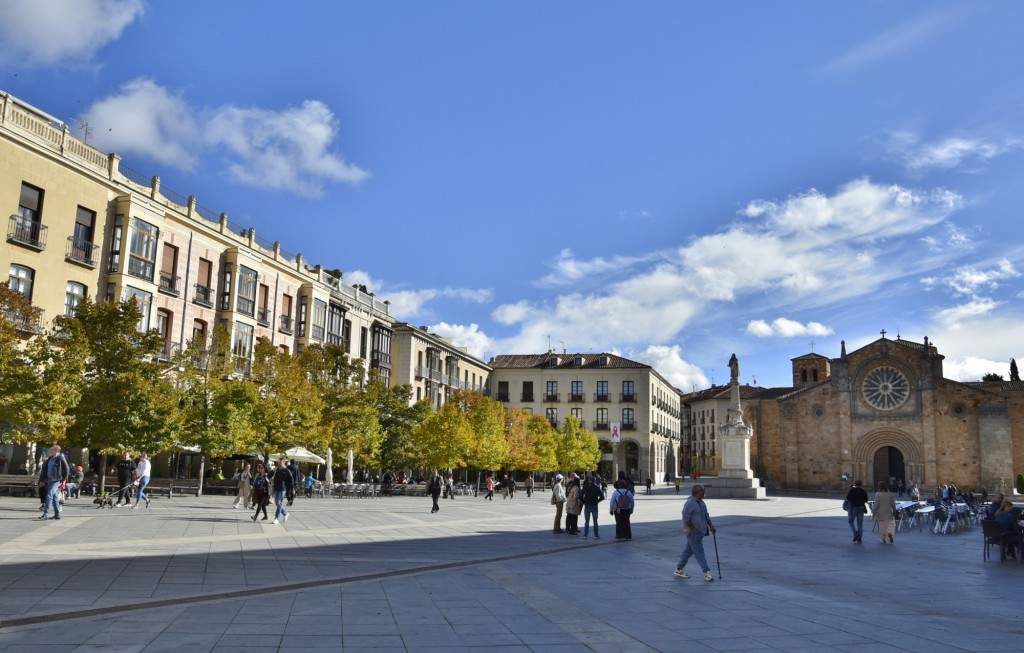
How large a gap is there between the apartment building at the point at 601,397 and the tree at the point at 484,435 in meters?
29.8

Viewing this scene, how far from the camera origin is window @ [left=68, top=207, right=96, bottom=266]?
99.5 ft

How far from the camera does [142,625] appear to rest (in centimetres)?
802

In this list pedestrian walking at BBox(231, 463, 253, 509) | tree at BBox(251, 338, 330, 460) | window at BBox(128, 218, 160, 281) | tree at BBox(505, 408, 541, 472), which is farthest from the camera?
tree at BBox(505, 408, 541, 472)

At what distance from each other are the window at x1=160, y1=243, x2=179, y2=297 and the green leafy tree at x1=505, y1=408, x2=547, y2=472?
26926 millimetres

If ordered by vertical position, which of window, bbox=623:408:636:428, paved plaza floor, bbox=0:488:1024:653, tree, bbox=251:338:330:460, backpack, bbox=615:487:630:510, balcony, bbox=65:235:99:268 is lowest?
paved plaza floor, bbox=0:488:1024:653

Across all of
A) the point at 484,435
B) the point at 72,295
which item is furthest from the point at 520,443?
the point at 72,295

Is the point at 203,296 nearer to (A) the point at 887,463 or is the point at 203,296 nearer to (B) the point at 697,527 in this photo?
(B) the point at 697,527

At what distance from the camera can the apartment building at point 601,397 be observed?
267 feet

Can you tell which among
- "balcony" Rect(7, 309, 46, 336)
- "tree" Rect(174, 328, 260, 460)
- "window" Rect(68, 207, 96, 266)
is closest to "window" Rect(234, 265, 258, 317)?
"tree" Rect(174, 328, 260, 460)

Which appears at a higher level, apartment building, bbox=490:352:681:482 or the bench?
apartment building, bbox=490:352:681:482

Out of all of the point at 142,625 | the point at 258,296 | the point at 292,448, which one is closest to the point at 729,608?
the point at 142,625

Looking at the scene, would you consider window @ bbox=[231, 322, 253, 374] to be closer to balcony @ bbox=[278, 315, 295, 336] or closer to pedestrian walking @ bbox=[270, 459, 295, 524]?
balcony @ bbox=[278, 315, 295, 336]

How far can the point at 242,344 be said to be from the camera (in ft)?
130

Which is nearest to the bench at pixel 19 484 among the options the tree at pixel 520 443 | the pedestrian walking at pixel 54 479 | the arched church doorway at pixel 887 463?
the pedestrian walking at pixel 54 479
